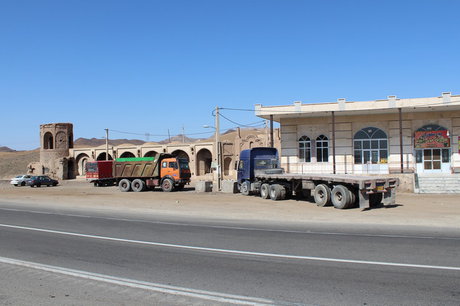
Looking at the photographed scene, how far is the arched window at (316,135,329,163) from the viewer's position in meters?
34.7

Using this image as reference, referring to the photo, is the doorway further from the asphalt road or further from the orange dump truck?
the asphalt road

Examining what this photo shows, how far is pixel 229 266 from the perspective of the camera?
7.73m

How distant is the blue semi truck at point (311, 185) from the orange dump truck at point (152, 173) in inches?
276

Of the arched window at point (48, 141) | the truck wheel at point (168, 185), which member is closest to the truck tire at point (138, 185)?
the truck wheel at point (168, 185)

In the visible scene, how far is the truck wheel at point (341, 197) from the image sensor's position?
61.2 ft

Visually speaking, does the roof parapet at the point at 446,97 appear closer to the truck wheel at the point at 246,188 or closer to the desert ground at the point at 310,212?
the desert ground at the point at 310,212

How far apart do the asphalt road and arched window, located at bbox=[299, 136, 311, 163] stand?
22642mm

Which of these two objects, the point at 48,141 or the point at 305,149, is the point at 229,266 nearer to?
the point at 305,149

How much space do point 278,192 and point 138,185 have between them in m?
15.0

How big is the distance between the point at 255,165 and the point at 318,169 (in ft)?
30.9

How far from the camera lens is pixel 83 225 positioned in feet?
46.2

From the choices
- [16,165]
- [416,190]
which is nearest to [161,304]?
[416,190]

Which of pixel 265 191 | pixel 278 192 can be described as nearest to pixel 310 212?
pixel 278 192

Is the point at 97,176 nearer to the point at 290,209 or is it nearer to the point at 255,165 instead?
the point at 255,165
